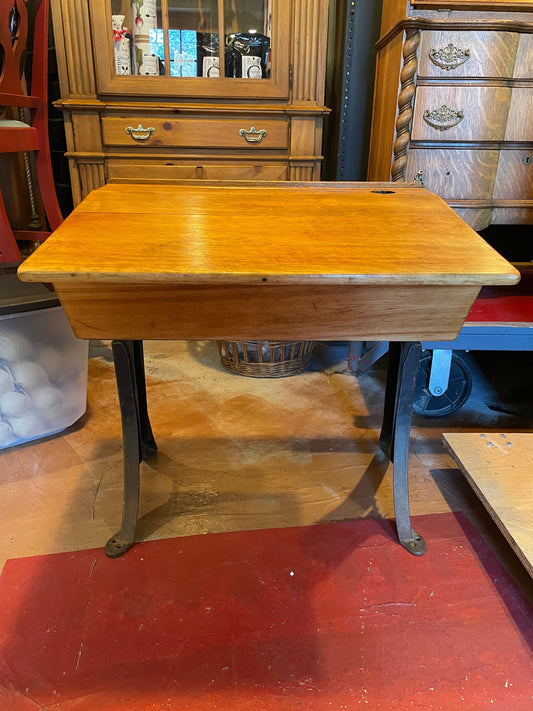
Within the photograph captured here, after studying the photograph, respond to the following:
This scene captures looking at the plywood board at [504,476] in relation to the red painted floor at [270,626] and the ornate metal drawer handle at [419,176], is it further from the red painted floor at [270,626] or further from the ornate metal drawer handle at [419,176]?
the ornate metal drawer handle at [419,176]

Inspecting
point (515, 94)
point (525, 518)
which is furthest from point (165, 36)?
point (525, 518)

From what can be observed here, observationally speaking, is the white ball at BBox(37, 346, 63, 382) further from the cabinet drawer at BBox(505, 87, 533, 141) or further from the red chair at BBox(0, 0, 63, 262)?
the cabinet drawer at BBox(505, 87, 533, 141)

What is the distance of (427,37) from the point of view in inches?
64.4

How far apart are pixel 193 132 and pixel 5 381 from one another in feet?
4.04

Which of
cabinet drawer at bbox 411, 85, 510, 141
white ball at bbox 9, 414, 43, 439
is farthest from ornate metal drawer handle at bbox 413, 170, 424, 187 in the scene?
white ball at bbox 9, 414, 43, 439

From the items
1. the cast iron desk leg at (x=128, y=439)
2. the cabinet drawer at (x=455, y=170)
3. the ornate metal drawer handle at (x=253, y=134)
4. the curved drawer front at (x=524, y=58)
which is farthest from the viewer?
the ornate metal drawer handle at (x=253, y=134)

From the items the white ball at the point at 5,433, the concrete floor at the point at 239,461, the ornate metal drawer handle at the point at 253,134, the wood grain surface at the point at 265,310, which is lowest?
the concrete floor at the point at 239,461

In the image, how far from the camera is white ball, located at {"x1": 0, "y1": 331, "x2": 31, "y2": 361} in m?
1.57

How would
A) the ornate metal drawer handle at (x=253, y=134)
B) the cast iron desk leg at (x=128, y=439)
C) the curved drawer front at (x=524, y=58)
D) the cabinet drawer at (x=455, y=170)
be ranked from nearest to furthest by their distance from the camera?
1. the cast iron desk leg at (x=128, y=439)
2. the curved drawer front at (x=524, y=58)
3. the cabinet drawer at (x=455, y=170)
4. the ornate metal drawer handle at (x=253, y=134)

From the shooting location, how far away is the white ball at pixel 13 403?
1598 mm

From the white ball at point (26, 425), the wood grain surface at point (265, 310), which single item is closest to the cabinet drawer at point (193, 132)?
the white ball at point (26, 425)

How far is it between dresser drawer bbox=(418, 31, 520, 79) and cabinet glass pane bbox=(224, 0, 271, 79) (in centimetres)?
77

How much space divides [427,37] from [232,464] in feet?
4.53

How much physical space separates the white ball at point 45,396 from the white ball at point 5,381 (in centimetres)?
7
